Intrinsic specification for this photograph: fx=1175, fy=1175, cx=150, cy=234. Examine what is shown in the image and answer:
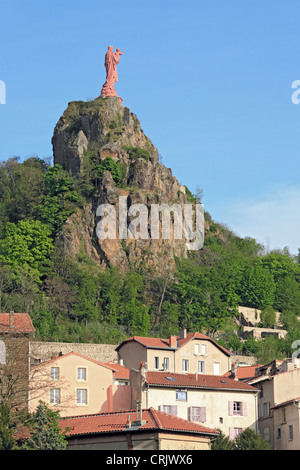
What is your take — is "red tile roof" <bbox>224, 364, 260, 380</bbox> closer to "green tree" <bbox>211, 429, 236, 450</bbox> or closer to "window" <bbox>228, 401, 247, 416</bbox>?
"window" <bbox>228, 401, 247, 416</bbox>

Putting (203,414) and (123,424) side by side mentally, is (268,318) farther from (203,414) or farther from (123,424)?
(123,424)

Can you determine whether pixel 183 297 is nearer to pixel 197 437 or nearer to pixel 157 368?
pixel 157 368

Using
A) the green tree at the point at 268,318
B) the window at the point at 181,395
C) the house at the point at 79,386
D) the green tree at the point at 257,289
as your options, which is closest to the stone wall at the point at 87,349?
the green tree at the point at 268,318

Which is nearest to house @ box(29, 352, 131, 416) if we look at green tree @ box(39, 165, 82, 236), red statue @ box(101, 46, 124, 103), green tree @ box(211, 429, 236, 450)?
green tree @ box(211, 429, 236, 450)

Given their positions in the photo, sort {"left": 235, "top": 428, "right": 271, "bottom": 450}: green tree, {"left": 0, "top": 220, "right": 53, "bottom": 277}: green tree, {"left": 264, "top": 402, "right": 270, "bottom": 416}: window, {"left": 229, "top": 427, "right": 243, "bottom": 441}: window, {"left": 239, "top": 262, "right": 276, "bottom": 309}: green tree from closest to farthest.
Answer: {"left": 235, "top": 428, "right": 271, "bottom": 450}: green tree → {"left": 229, "top": 427, "right": 243, "bottom": 441}: window → {"left": 264, "top": 402, "right": 270, "bottom": 416}: window → {"left": 0, "top": 220, "right": 53, "bottom": 277}: green tree → {"left": 239, "top": 262, "right": 276, "bottom": 309}: green tree

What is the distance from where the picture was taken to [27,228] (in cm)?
12625

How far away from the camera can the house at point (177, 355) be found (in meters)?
88.6

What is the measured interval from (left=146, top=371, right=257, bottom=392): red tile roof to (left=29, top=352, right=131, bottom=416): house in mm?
2237

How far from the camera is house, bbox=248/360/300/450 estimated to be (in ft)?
235

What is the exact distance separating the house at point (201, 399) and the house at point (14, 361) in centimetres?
714

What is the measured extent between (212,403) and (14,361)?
43.3ft
